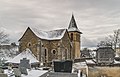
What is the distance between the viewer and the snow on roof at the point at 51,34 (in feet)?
169

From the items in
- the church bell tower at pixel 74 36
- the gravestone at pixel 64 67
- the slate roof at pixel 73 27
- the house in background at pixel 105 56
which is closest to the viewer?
the gravestone at pixel 64 67

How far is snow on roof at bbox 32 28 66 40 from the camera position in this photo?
169 ft

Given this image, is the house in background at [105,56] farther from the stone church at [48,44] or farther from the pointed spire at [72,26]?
the pointed spire at [72,26]

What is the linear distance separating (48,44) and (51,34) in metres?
3.05

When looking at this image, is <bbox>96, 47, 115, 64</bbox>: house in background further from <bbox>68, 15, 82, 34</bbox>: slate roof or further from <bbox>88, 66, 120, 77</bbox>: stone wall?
<bbox>68, 15, 82, 34</bbox>: slate roof

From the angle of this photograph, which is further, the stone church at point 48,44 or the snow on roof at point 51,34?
the snow on roof at point 51,34

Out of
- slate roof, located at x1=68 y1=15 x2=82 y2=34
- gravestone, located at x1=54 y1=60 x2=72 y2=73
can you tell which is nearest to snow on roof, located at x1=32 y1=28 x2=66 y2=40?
slate roof, located at x1=68 y1=15 x2=82 y2=34

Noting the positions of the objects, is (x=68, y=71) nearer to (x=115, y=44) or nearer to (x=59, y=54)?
(x=59, y=54)

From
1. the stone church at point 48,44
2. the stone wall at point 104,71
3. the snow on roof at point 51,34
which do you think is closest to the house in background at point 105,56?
the stone wall at point 104,71

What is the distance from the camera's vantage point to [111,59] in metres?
24.2

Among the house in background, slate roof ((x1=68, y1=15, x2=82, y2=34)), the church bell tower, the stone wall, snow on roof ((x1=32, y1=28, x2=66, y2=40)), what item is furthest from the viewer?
slate roof ((x1=68, y1=15, x2=82, y2=34))

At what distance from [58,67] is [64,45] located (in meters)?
36.4

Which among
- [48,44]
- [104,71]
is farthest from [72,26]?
[104,71]

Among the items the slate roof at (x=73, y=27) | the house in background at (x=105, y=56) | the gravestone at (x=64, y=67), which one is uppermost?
the slate roof at (x=73, y=27)
